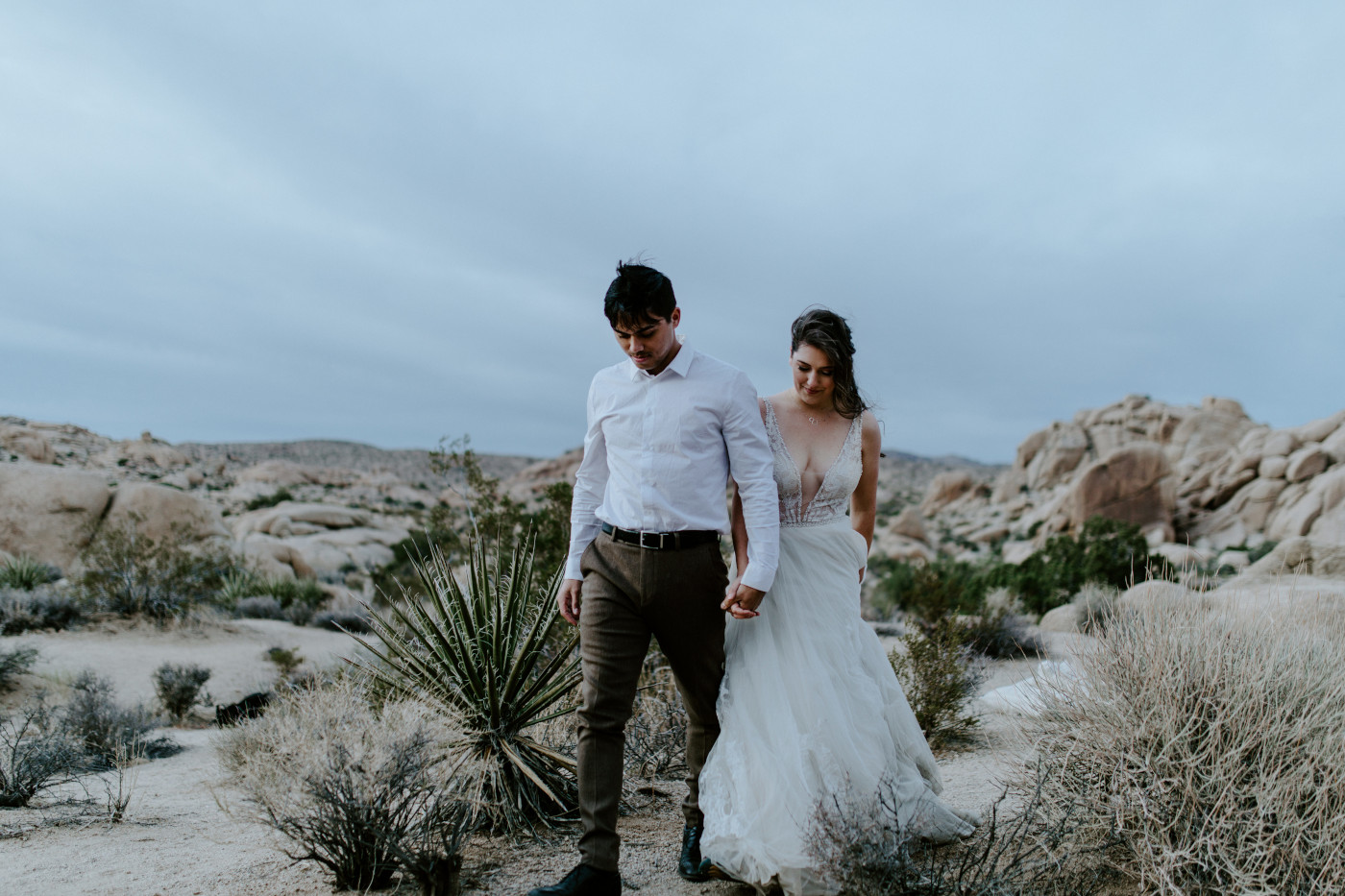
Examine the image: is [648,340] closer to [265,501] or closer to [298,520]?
[298,520]

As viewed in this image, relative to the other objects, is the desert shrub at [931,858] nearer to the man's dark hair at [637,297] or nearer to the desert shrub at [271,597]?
the man's dark hair at [637,297]

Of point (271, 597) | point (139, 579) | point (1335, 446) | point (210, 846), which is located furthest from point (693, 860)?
point (1335, 446)

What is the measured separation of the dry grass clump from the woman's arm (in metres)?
1.08

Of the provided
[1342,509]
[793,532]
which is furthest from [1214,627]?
[1342,509]

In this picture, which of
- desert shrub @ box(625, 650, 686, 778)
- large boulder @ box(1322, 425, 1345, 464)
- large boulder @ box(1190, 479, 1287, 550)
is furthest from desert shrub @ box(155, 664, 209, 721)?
large boulder @ box(1322, 425, 1345, 464)

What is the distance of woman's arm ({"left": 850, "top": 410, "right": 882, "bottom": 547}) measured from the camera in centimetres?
379

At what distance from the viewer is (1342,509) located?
81.9 feet

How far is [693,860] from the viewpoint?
3471mm

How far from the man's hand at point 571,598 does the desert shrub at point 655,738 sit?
4.72 ft

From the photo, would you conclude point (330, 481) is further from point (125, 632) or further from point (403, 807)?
point (403, 807)

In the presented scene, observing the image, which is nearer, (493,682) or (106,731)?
(493,682)

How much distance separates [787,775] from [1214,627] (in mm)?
1821

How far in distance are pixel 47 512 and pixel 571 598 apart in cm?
1838

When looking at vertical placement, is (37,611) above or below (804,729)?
below
